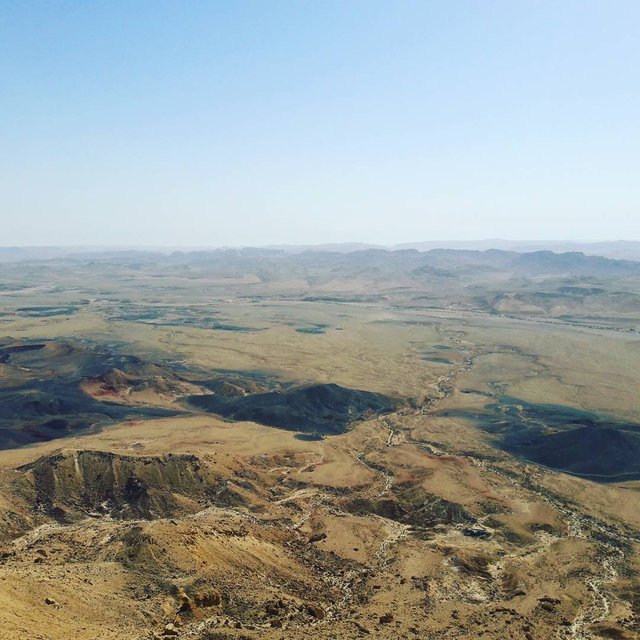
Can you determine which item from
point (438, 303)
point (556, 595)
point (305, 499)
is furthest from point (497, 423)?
point (438, 303)

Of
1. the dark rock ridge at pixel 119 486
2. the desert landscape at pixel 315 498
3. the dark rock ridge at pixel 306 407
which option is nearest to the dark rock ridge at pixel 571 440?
the desert landscape at pixel 315 498

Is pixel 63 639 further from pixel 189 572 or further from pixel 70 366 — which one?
pixel 70 366

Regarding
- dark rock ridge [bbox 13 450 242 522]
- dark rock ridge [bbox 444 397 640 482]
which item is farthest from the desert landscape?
dark rock ridge [bbox 444 397 640 482]

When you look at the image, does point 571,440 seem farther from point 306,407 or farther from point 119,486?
point 119,486

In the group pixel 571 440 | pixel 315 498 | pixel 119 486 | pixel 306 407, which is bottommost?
pixel 315 498

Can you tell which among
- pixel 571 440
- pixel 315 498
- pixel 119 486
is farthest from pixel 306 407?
pixel 571 440

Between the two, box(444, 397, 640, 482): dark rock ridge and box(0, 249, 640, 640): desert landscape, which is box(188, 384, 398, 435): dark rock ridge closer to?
box(0, 249, 640, 640): desert landscape

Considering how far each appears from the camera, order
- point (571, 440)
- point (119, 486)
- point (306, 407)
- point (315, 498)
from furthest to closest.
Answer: point (306, 407)
point (571, 440)
point (315, 498)
point (119, 486)
